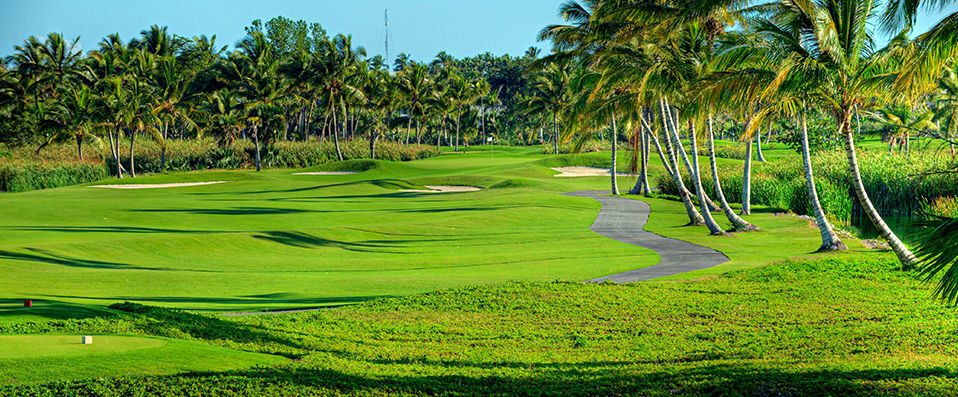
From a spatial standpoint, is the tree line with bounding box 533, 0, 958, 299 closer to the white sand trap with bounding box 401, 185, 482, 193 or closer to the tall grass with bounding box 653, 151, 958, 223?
the tall grass with bounding box 653, 151, 958, 223

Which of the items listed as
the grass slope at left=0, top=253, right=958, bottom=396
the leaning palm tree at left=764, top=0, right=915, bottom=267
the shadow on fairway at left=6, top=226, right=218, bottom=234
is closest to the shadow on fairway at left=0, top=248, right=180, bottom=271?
the shadow on fairway at left=6, top=226, right=218, bottom=234

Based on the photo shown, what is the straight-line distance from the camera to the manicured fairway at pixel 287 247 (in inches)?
576

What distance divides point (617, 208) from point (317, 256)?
2113cm

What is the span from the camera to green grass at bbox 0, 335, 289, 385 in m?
6.16

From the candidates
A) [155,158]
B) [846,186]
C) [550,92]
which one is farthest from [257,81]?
[846,186]

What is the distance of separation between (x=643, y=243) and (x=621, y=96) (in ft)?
27.6

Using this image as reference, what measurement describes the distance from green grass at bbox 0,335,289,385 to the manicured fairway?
1.86m

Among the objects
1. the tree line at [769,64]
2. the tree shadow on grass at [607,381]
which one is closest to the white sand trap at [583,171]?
the tree line at [769,64]

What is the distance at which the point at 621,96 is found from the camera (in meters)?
31.0

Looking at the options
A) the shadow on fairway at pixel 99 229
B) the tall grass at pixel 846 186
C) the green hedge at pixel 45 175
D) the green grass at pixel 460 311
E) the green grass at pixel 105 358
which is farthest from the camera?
the green hedge at pixel 45 175

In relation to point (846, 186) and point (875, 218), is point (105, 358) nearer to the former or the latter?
point (875, 218)

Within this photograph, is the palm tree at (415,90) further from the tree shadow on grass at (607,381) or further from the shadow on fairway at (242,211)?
the tree shadow on grass at (607,381)

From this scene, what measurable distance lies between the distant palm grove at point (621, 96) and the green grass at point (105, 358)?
24.8 ft

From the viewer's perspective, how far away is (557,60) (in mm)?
38375
